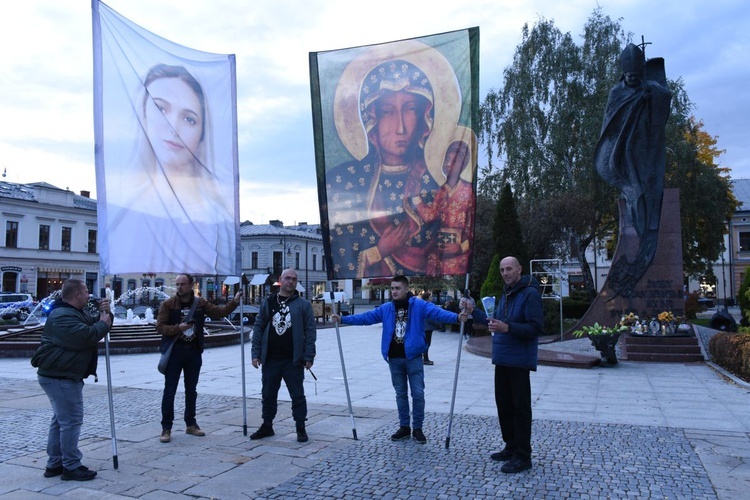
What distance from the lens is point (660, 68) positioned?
49.4 ft

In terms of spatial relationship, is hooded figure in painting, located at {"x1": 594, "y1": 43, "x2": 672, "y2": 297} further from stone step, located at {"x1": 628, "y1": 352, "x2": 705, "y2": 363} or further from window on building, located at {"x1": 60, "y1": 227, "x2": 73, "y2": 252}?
window on building, located at {"x1": 60, "y1": 227, "x2": 73, "y2": 252}

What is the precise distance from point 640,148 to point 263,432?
12.4m

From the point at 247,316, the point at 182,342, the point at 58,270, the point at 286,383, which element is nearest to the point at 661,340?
the point at 286,383

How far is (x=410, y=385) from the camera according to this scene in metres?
6.24

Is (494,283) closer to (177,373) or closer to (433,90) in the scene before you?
(433,90)

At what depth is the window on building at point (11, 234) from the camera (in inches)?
2068

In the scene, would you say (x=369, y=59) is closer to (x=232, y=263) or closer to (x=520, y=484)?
(x=232, y=263)

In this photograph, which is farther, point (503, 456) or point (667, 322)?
point (667, 322)

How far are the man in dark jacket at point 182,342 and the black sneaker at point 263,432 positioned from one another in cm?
64

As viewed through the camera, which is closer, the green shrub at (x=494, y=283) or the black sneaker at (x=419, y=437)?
the black sneaker at (x=419, y=437)

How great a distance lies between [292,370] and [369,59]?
3.75 m

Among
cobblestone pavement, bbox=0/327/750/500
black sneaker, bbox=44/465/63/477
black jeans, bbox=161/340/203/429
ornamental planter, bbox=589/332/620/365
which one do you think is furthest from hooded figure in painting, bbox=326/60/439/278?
ornamental planter, bbox=589/332/620/365

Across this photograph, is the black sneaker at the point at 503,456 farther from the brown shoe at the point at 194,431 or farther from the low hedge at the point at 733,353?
the low hedge at the point at 733,353

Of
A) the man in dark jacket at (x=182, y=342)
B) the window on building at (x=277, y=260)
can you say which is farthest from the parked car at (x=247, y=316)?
the window on building at (x=277, y=260)
